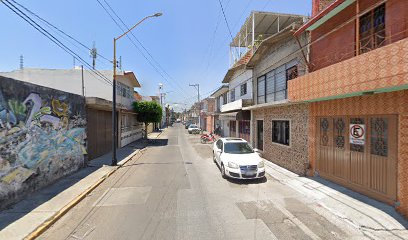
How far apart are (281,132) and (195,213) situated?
762 centimetres

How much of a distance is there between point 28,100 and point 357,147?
36.3 feet

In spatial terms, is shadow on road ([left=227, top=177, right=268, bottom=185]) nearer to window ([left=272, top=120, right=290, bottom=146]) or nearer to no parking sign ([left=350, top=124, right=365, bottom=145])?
window ([left=272, top=120, right=290, bottom=146])

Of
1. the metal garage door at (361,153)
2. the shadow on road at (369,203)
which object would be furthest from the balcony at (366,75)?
the shadow on road at (369,203)

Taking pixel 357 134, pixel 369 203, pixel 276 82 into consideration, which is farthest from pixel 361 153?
pixel 276 82

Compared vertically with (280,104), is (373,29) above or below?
above

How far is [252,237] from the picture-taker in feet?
14.8

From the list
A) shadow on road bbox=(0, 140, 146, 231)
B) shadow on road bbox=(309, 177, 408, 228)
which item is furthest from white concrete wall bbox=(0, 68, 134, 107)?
shadow on road bbox=(309, 177, 408, 228)

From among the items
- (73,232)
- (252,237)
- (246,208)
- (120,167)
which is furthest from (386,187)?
(120,167)

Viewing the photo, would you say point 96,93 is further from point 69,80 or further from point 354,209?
point 354,209

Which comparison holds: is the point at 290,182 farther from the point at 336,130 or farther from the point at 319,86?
the point at 319,86

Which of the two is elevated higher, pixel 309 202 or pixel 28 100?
pixel 28 100

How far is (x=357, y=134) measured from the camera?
6.93m

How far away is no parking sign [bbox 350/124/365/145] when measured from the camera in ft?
22.1

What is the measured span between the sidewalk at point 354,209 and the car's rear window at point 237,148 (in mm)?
2293
